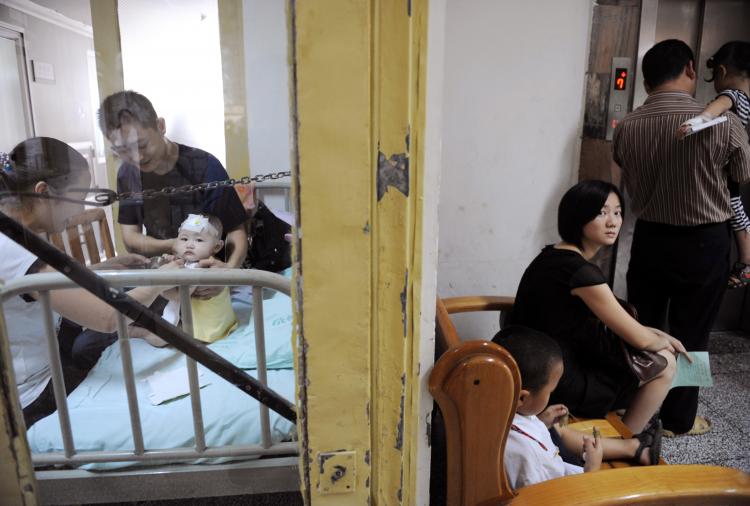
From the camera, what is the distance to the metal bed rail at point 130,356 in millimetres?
916

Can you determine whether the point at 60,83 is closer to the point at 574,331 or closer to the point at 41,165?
the point at 41,165

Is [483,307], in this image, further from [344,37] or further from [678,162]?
[344,37]

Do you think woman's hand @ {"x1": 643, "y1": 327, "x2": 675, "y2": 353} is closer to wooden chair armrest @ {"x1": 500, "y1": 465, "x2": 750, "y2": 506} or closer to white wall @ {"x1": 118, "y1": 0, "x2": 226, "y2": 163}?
wooden chair armrest @ {"x1": 500, "y1": 465, "x2": 750, "y2": 506}

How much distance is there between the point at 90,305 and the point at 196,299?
18cm

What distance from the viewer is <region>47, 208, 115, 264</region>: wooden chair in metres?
0.89

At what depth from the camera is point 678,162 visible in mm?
2023

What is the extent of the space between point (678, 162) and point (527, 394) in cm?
132

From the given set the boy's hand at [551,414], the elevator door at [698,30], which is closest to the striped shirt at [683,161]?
the elevator door at [698,30]

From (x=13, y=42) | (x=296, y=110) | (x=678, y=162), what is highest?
(x=13, y=42)

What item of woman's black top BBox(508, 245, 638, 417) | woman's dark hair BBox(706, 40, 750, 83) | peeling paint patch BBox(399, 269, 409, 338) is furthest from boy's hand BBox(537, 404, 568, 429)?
woman's dark hair BBox(706, 40, 750, 83)

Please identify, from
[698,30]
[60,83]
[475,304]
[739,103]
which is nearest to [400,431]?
[60,83]

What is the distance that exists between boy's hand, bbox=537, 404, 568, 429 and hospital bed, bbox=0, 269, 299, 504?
0.81 m

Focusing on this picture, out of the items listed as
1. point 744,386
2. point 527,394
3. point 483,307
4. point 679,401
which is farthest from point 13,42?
point 744,386

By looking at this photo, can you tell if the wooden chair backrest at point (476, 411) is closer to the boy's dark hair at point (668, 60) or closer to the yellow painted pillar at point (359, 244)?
the yellow painted pillar at point (359, 244)
